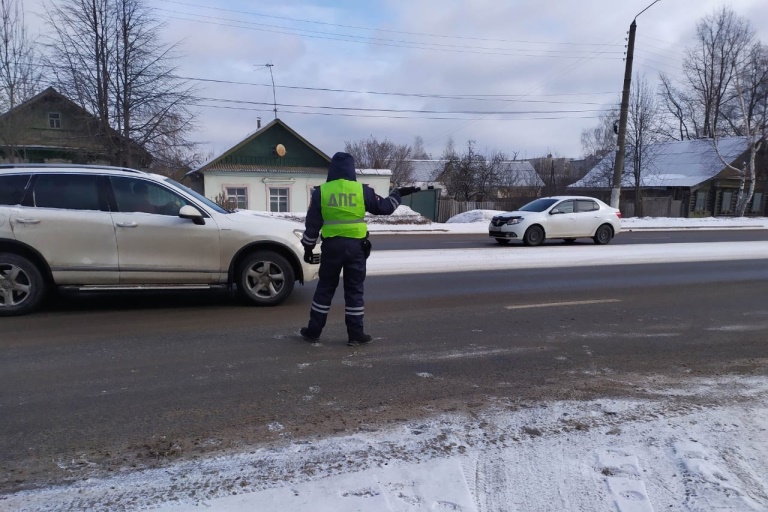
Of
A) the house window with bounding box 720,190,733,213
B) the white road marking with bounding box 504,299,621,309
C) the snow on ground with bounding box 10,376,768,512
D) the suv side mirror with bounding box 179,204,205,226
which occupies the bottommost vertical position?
the snow on ground with bounding box 10,376,768,512

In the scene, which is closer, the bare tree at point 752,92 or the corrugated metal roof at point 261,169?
the corrugated metal roof at point 261,169

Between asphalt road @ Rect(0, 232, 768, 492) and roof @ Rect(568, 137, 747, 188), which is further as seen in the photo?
roof @ Rect(568, 137, 747, 188)

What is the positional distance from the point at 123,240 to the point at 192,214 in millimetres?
856

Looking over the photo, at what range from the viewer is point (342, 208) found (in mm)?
5109

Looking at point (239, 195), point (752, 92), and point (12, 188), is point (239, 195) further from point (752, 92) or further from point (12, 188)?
point (752, 92)

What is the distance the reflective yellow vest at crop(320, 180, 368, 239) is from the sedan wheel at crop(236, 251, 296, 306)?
204 cm

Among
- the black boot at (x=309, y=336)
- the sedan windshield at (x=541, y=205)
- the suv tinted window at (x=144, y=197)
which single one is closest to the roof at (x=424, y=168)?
the sedan windshield at (x=541, y=205)

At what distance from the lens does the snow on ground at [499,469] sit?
268cm

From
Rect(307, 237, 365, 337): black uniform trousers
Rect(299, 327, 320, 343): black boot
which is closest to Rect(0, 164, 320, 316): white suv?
Rect(299, 327, 320, 343): black boot

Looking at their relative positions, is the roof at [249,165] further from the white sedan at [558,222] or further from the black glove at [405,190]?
the black glove at [405,190]

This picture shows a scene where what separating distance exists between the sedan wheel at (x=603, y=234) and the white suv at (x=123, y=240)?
41.2 feet

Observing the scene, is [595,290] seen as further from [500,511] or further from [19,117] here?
[19,117]

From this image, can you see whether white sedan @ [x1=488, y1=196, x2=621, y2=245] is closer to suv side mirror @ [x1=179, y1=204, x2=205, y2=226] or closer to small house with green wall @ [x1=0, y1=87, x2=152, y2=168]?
suv side mirror @ [x1=179, y1=204, x2=205, y2=226]

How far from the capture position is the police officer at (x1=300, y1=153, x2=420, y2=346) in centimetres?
512
